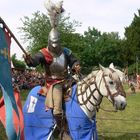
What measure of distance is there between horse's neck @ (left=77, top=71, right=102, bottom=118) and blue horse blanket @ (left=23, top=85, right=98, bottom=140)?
8cm

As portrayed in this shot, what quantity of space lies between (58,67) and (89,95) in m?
0.63

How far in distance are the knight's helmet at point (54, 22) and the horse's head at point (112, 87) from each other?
2.55 ft

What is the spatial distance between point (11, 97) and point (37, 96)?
292 cm

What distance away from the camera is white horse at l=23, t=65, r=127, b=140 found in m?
8.13

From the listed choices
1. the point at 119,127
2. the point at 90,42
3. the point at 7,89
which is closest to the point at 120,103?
the point at 7,89

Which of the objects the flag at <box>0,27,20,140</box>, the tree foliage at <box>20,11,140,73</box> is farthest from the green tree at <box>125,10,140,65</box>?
the flag at <box>0,27,20,140</box>

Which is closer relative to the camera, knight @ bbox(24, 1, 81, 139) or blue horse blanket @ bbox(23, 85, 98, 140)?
blue horse blanket @ bbox(23, 85, 98, 140)

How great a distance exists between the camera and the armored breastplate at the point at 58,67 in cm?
839

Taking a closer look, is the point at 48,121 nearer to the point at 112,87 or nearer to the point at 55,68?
the point at 55,68

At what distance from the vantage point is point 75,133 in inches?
321

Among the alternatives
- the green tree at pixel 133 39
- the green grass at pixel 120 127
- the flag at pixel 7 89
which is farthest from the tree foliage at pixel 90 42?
the flag at pixel 7 89

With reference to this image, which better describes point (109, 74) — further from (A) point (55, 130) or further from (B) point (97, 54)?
(B) point (97, 54)

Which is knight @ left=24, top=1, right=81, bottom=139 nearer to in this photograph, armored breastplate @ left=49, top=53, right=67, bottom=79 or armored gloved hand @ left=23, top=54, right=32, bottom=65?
armored breastplate @ left=49, top=53, right=67, bottom=79

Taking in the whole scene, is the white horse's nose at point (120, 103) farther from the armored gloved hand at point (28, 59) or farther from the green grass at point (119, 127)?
the armored gloved hand at point (28, 59)
